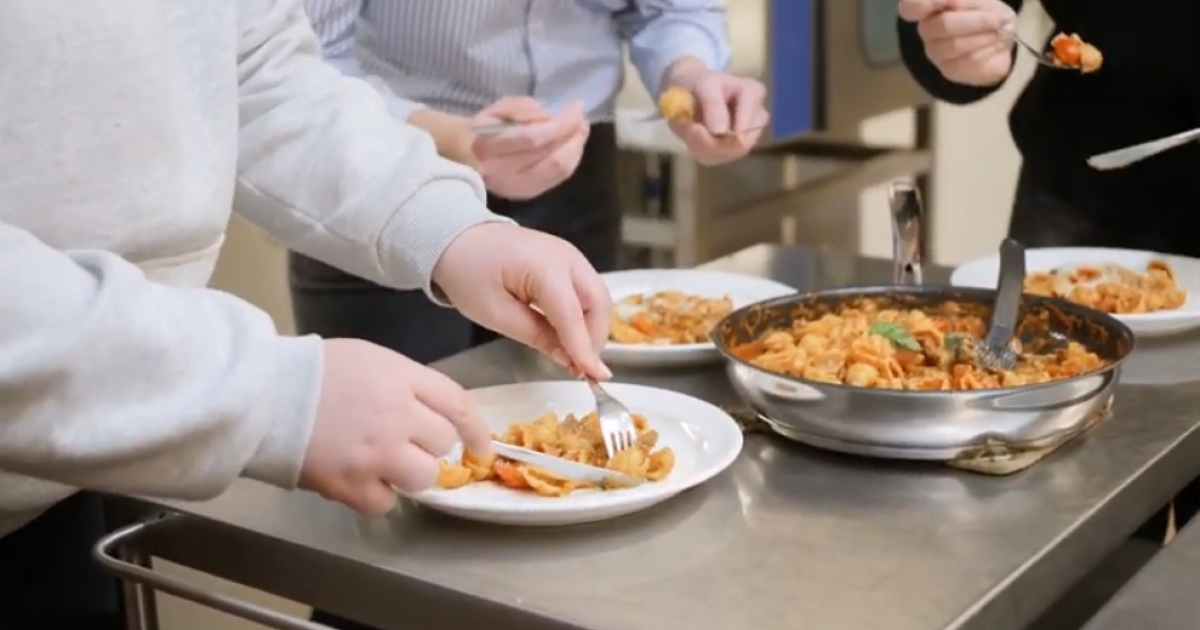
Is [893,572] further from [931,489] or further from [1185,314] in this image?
[1185,314]

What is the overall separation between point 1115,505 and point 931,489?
0.11 meters

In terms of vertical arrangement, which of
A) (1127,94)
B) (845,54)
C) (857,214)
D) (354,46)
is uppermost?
(354,46)

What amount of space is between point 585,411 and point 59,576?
0.38m

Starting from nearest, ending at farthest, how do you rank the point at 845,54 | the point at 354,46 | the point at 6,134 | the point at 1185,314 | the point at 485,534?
1. the point at 6,134
2. the point at 485,534
3. the point at 1185,314
4. the point at 354,46
5. the point at 845,54

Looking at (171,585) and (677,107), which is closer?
(171,585)

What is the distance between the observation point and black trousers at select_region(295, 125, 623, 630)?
1.50 metres

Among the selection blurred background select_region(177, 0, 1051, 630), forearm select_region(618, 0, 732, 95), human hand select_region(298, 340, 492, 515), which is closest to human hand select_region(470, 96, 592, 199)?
forearm select_region(618, 0, 732, 95)

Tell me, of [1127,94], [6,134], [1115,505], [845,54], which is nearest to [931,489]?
[1115,505]

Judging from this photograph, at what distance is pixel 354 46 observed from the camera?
1558 millimetres

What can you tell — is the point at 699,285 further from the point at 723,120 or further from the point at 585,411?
the point at 585,411

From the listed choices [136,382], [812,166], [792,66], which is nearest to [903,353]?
[136,382]

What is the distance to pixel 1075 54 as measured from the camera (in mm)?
1539

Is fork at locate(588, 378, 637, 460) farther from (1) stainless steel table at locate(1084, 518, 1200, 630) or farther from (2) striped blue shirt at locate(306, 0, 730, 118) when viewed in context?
(2) striped blue shirt at locate(306, 0, 730, 118)

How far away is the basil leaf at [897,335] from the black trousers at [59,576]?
0.58m
